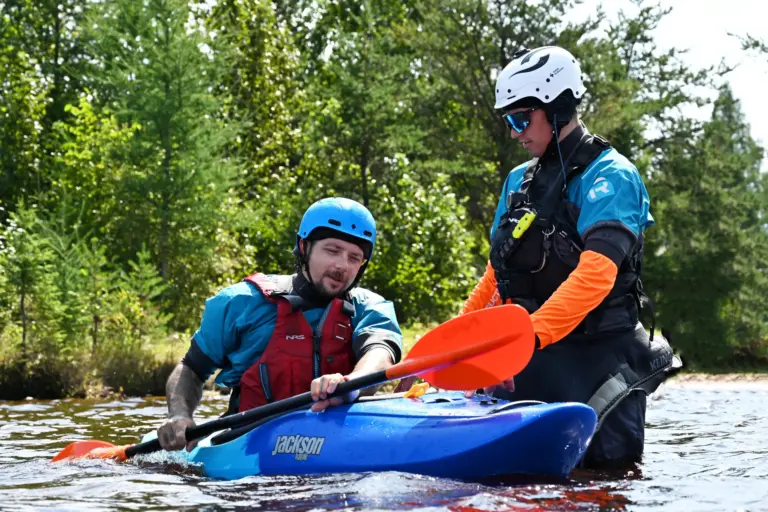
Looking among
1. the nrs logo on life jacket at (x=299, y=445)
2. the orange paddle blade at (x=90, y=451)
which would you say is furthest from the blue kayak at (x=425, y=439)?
the orange paddle blade at (x=90, y=451)

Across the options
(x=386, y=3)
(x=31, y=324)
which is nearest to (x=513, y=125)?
(x=31, y=324)

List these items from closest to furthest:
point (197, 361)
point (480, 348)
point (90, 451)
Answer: point (480, 348)
point (197, 361)
point (90, 451)

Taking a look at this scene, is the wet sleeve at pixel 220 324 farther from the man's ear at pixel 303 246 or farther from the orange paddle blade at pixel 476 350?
the orange paddle blade at pixel 476 350

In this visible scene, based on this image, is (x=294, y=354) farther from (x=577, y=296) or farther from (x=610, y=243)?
(x=610, y=243)

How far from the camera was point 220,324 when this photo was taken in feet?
16.6

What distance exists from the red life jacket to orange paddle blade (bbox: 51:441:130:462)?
1.10m

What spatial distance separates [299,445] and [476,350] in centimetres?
96

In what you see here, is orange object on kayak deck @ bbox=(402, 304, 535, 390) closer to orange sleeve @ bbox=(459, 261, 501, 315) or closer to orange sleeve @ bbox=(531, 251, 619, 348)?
orange sleeve @ bbox=(531, 251, 619, 348)

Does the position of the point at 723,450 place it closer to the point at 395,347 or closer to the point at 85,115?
the point at 395,347

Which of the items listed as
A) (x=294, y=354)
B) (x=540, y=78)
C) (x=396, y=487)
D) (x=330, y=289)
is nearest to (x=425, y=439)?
(x=396, y=487)

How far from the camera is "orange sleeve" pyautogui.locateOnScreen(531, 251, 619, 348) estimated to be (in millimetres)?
4156

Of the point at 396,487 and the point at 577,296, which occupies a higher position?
the point at 577,296

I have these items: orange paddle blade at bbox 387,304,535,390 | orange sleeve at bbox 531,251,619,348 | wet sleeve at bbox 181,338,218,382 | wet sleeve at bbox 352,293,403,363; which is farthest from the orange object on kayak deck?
wet sleeve at bbox 181,338,218,382

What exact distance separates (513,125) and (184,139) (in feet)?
39.5
